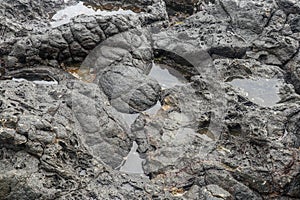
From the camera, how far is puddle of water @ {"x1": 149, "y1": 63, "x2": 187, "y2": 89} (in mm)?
9039

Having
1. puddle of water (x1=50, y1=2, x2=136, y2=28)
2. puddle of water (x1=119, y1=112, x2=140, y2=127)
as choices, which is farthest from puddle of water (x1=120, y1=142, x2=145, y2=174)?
puddle of water (x1=50, y1=2, x2=136, y2=28)

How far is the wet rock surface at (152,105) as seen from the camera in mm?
6016

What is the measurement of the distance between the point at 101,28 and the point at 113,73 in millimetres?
1365

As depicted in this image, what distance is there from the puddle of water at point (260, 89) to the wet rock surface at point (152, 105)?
0.03m

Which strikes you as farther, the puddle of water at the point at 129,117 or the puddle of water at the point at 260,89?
the puddle of water at the point at 260,89

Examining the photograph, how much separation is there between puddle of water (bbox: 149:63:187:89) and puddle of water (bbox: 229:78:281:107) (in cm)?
130

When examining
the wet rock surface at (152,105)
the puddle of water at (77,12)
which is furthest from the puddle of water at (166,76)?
the puddle of water at (77,12)

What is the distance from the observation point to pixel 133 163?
702 centimetres

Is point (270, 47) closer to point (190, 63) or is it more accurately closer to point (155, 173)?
point (190, 63)

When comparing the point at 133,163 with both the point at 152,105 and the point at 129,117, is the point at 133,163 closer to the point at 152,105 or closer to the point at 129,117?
the point at 129,117

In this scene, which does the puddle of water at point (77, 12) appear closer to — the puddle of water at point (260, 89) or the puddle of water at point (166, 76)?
the puddle of water at point (166, 76)

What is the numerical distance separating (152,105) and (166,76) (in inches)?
54.2

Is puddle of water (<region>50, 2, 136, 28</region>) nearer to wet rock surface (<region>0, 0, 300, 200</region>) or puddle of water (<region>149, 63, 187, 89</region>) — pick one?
wet rock surface (<region>0, 0, 300, 200</region>)

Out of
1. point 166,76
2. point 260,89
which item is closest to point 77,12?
point 166,76
